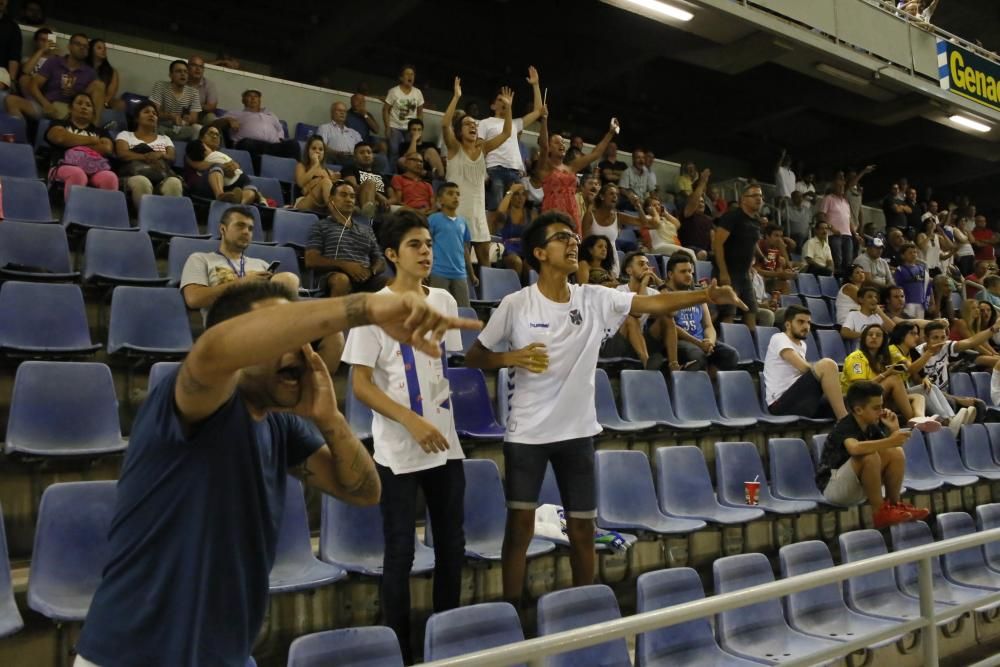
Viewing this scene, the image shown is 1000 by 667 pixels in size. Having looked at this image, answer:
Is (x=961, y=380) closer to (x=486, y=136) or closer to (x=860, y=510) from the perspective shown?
(x=860, y=510)

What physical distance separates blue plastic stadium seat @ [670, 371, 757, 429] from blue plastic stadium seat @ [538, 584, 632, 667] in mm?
2307

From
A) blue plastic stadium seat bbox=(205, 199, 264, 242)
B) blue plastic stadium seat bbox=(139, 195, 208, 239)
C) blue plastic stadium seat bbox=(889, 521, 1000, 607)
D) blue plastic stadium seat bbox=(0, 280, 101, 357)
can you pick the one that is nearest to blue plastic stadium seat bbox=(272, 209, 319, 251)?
blue plastic stadium seat bbox=(205, 199, 264, 242)

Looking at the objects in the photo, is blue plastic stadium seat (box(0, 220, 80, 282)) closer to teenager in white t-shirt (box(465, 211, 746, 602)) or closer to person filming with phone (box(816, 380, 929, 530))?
teenager in white t-shirt (box(465, 211, 746, 602))

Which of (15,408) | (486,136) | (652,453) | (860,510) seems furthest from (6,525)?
(486,136)

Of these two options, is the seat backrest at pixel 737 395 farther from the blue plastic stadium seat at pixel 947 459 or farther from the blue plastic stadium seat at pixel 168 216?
the blue plastic stadium seat at pixel 168 216

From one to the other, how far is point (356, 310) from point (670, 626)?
1.98m

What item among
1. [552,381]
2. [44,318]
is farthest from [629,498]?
[44,318]

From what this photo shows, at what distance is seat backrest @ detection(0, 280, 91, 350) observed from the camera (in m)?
3.38

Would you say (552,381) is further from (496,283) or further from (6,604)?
(496,283)

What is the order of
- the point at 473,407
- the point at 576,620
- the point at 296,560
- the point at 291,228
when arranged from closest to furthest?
the point at 576,620 → the point at 296,560 → the point at 473,407 → the point at 291,228

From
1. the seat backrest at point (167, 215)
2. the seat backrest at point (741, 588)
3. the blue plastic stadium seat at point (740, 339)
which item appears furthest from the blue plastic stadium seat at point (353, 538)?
the blue plastic stadium seat at point (740, 339)

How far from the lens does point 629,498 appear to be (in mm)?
3547

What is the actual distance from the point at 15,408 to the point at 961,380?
651 cm

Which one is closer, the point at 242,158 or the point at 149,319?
the point at 149,319
